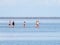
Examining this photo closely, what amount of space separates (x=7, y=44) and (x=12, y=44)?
195mm

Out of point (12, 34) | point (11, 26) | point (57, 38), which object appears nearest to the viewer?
point (57, 38)

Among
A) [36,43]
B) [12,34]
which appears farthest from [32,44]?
[12,34]

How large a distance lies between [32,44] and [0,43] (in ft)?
4.14

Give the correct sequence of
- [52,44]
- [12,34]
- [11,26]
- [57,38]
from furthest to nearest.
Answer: [11,26] → [12,34] → [57,38] → [52,44]

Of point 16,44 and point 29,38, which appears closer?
point 16,44

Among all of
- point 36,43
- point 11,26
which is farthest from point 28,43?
point 11,26

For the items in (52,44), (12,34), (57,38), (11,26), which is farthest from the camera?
(11,26)

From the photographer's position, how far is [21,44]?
8891 millimetres

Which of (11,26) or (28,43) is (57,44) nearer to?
(28,43)

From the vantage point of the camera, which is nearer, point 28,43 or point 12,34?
point 28,43

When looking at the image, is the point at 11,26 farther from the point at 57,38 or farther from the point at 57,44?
the point at 57,44

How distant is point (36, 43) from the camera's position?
909 cm

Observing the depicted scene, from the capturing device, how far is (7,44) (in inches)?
350

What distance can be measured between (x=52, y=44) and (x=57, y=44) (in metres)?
0.22
